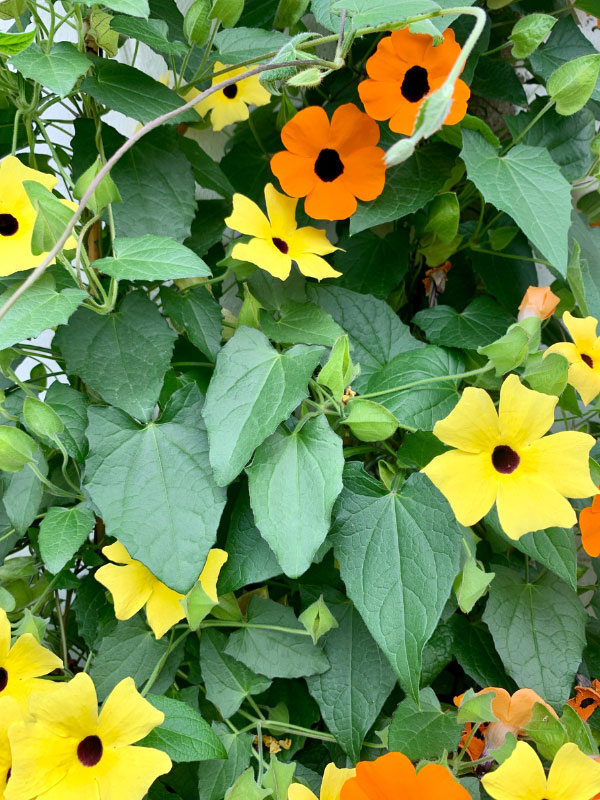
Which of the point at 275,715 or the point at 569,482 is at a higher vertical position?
the point at 569,482

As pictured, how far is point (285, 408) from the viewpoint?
510 millimetres

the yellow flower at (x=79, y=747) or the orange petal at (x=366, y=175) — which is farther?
Result: the orange petal at (x=366, y=175)

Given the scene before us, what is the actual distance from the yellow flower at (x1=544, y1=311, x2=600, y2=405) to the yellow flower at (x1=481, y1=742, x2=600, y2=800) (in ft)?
0.84

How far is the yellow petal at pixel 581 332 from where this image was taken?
0.58 m

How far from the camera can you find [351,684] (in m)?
0.57

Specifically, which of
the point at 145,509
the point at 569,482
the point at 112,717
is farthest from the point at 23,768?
the point at 569,482

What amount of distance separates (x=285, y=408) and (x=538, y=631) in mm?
299

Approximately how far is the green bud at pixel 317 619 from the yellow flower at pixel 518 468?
5.3 inches

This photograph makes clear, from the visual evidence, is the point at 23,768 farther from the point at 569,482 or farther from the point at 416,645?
the point at 569,482

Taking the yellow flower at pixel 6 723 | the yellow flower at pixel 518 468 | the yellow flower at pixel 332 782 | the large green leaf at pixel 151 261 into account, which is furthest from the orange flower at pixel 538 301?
the yellow flower at pixel 6 723

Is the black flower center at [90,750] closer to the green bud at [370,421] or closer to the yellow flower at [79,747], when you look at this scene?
the yellow flower at [79,747]

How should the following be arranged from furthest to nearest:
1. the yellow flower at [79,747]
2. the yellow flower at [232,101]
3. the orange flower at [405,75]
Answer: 1. the yellow flower at [232,101]
2. the orange flower at [405,75]
3. the yellow flower at [79,747]

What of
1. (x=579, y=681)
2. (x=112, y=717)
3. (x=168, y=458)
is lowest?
(x=579, y=681)

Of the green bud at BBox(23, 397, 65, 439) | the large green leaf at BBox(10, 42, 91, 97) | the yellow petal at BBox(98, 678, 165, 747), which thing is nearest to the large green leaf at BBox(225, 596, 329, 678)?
the yellow petal at BBox(98, 678, 165, 747)
